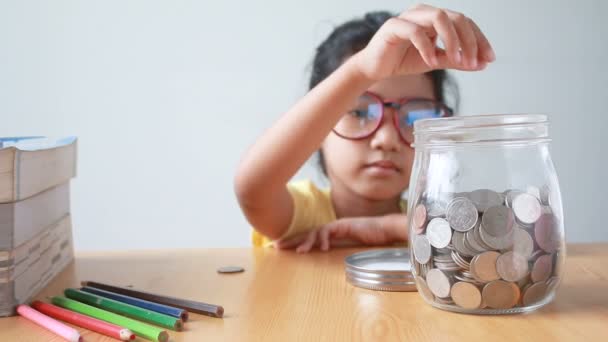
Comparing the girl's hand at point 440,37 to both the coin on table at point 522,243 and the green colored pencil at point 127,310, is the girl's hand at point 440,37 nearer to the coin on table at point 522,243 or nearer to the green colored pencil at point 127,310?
the coin on table at point 522,243

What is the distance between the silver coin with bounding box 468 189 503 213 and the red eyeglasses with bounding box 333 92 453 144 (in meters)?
0.62

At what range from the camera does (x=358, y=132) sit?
1.13 metres

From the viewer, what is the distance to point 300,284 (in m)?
0.64

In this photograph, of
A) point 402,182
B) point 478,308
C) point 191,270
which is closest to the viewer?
point 478,308

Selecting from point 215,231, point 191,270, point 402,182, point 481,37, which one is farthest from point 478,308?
point 215,231

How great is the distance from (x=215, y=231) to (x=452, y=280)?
183cm

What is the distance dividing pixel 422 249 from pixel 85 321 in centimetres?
28

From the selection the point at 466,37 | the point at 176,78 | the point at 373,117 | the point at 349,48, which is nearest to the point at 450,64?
the point at 466,37

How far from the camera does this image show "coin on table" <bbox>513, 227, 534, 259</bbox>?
479mm

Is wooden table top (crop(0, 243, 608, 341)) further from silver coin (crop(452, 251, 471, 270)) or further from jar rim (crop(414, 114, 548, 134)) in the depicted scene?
jar rim (crop(414, 114, 548, 134))

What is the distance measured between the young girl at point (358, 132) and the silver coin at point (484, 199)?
150 mm

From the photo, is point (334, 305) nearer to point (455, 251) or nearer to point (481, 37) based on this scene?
point (455, 251)

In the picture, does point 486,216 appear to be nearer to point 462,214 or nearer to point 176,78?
point 462,214

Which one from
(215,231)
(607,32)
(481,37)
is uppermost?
(607,32)
